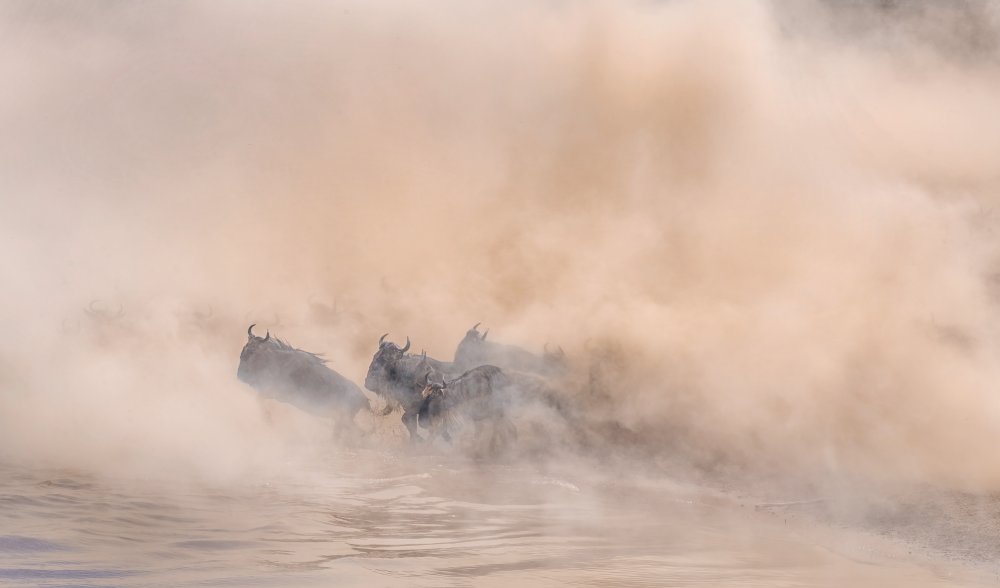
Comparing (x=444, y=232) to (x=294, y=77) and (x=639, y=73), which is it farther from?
(x=294, y=77)

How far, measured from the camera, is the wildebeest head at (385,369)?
15.5 metres

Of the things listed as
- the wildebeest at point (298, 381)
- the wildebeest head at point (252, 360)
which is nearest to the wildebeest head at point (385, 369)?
the wildebeest at point (298, 381)

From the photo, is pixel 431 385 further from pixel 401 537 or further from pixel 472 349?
pixel 401 537

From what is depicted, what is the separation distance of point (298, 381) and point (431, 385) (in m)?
2.14

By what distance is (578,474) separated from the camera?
12836mm

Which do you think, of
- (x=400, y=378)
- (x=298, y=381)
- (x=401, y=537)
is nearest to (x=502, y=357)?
(x=400, y=378)

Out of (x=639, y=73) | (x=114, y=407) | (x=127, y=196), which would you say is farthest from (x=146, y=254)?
(x=639, y=73)

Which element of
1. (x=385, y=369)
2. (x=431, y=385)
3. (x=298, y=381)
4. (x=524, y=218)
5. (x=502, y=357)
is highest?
(x=524, y=218)

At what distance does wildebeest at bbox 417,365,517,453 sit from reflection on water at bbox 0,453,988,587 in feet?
5.78

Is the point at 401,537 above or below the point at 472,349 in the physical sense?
below

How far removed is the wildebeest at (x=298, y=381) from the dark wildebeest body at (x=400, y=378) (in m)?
0.40

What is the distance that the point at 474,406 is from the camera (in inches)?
564

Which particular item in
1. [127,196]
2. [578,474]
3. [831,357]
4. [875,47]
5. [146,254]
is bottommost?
[578,474]

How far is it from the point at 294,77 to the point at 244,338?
10407 mm
